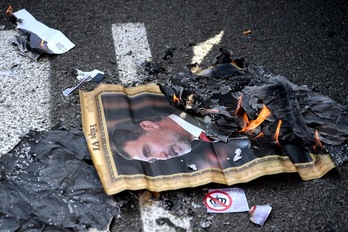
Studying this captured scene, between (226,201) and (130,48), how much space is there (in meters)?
1.17

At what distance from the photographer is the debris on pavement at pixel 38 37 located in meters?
2.74

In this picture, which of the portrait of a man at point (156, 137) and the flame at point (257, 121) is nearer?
the portrait of a man at point (156, 137)

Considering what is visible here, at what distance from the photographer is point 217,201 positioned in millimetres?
2088

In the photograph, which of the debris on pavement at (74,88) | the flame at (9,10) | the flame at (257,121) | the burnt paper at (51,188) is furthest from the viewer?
the flame at (9,10)

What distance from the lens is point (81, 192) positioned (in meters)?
2.03

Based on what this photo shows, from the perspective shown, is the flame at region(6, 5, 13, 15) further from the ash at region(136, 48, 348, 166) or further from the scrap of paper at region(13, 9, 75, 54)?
the ash at region(136, 48, 348, 166)

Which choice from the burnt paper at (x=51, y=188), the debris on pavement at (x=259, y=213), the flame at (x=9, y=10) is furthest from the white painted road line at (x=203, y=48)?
the flame at (x=9, y=10)

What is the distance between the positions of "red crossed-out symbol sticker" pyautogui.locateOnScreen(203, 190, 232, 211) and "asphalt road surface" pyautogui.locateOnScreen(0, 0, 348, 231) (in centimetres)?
3

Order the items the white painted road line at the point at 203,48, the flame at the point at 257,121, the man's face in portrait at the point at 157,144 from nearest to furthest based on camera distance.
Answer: the man's face in portrait at the point at 157,144 < the flame at the point at 257,121 < the white painted road line at the point at 203,48

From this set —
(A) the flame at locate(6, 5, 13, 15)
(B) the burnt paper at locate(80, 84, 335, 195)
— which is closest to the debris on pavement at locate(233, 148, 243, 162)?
(B) the burnt paper at locate(80, 84, 335, 195)

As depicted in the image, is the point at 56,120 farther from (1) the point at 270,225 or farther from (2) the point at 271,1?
(2) the point at 271,1

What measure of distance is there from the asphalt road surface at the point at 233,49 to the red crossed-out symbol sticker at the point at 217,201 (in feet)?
0.10

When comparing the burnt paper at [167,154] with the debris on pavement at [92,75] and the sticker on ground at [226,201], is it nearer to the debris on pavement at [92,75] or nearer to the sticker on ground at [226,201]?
the sticker on ground at [226,201]

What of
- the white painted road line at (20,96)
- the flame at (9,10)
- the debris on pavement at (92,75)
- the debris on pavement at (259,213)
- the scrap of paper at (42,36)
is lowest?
the debris on pavement at (259,213)
